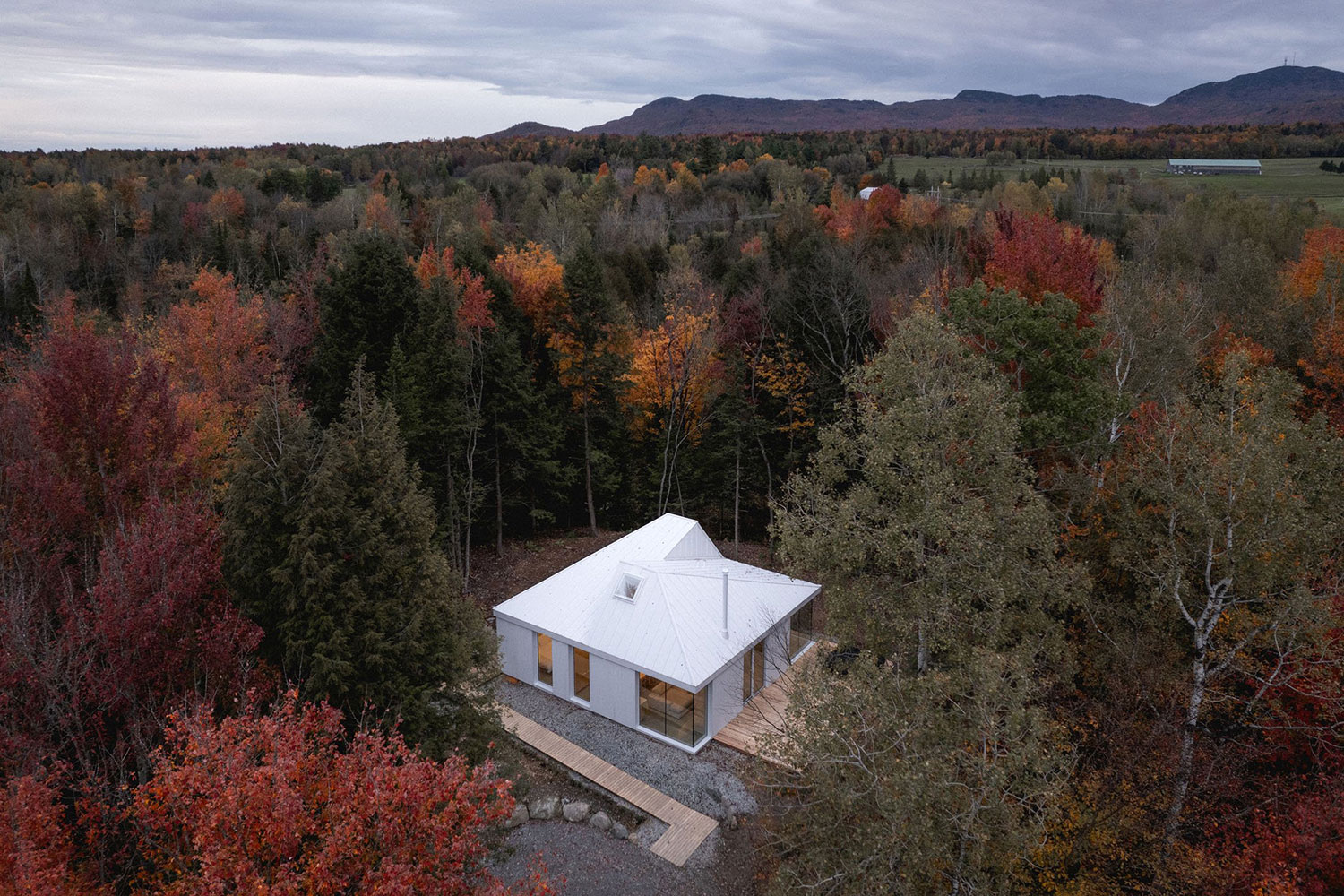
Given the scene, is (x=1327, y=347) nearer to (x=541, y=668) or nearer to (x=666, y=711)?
(x=666, y=711)

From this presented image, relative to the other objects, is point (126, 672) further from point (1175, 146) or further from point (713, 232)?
point (1175, 146)

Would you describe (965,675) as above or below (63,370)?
below

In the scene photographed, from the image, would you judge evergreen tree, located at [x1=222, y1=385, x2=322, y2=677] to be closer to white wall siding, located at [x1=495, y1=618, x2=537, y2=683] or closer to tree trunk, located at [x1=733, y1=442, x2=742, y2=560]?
white wall siding, located at [x1=495, y1=618, x2=537, y2=683]

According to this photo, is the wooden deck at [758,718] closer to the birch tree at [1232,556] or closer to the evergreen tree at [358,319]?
the birch tree at [1232,556]

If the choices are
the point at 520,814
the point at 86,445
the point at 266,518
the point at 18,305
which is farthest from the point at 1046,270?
the point at 18,305

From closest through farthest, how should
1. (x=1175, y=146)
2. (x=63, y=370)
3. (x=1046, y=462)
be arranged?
(x=63, y=370), (x=1046, y=462), (x=1175, y=146)

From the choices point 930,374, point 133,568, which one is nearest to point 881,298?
point 930,374
